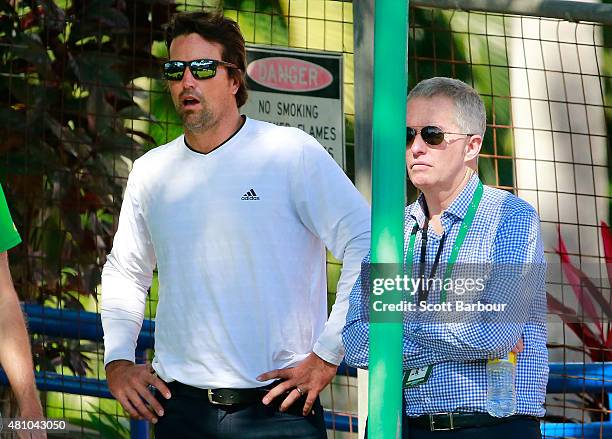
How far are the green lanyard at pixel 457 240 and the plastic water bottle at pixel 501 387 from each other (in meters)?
0.22

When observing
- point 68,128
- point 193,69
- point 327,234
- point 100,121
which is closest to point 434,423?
point 327,234

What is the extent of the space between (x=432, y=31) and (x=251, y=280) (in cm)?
244

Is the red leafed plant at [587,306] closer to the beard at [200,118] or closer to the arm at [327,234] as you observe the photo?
the arm at [327,234]

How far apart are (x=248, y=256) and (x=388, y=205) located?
4.21 feet

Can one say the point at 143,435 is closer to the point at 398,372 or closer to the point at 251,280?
the point at 251,280

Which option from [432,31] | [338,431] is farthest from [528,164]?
[338,431]

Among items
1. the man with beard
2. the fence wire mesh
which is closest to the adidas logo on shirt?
the man with beard

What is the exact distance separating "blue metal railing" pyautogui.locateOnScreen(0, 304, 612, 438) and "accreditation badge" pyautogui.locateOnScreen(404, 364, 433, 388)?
1929 mm

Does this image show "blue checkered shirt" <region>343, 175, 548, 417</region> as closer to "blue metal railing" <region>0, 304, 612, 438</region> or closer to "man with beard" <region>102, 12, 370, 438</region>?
"man with beard" <region>102, 12, 370, 438</region>

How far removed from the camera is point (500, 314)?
3.46 m

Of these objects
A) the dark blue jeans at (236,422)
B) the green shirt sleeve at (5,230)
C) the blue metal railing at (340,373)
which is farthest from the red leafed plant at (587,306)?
the green shirt sleeve at (5,230)

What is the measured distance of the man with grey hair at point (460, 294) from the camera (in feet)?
11.3

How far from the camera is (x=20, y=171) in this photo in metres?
6.62

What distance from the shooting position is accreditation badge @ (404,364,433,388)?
11.5 ft
